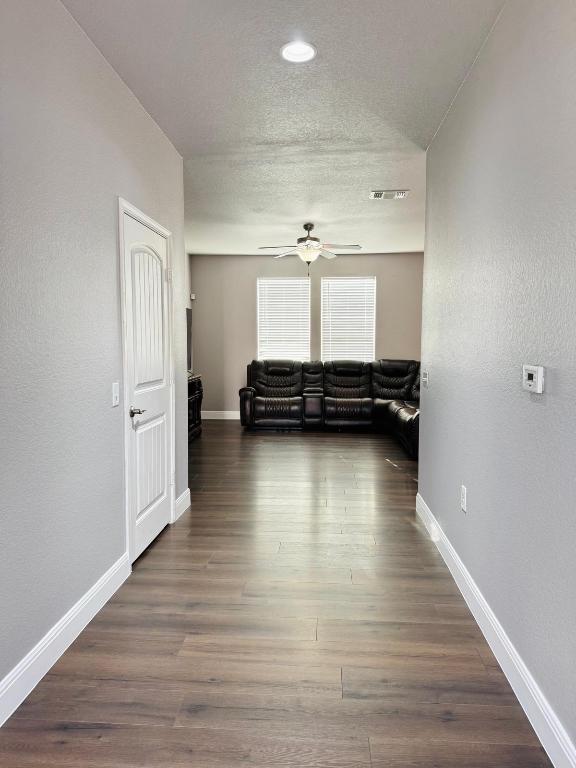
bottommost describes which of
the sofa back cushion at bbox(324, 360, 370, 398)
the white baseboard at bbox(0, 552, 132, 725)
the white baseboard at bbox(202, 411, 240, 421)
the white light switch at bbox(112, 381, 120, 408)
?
the white baseboard at bbox(202, 411, 240, 421)

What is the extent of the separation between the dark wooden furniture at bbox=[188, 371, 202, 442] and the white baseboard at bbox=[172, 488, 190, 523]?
2.71 metres

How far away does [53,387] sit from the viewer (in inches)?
82.9

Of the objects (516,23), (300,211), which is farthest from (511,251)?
(300,211)

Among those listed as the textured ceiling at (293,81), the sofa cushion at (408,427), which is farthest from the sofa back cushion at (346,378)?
the textured ceiling at (293,81)

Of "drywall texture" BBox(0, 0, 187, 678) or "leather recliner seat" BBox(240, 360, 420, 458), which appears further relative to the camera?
"leather recliner seat" BBox(240, 360, 420, 458)

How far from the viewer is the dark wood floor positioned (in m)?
1.66

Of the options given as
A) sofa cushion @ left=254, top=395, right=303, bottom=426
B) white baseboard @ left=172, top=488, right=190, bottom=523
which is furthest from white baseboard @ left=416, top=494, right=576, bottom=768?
sofa cushion @ left=254, top=395, right=303, bottom=426

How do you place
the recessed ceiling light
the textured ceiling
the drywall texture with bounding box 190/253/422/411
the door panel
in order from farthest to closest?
the drywall texture with bounding box 190/253/422/411, the door panel, the recessed ceiling light, the textured ceiling

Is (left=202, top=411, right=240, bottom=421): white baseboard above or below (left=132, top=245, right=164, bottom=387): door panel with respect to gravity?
below

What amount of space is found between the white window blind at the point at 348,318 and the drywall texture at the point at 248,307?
11 centimetres

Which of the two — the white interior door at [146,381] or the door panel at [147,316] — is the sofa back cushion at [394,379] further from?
the door panel at [147,316]

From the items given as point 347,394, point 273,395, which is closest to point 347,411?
point 347,394

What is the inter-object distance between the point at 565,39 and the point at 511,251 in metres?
0.72

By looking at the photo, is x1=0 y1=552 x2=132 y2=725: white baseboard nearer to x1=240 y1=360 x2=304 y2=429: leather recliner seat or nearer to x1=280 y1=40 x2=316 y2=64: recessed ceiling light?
x1=280 y1=40 x2=316 y2=64: recessed ceiling light
